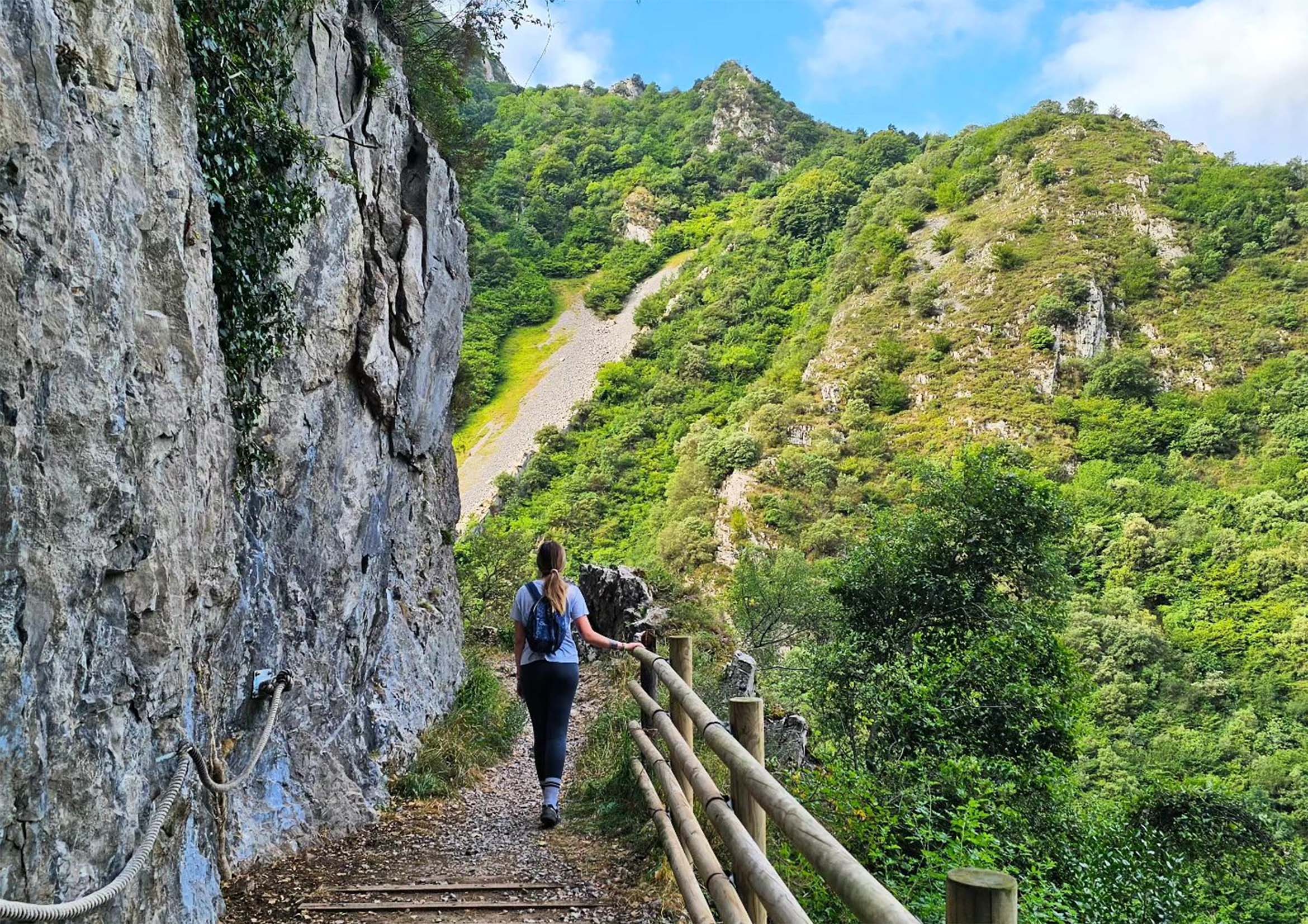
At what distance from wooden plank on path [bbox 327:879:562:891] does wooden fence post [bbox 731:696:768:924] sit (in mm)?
1507

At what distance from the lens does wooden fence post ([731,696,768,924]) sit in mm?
2877

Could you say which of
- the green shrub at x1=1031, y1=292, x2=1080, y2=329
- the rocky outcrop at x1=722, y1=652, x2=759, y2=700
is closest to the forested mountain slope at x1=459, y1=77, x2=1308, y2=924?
the green shrub at x1=1031, y1=292, x2=1080, y2=329

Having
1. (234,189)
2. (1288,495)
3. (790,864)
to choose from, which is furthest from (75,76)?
(1288,495)

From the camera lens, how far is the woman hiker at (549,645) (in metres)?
4.93

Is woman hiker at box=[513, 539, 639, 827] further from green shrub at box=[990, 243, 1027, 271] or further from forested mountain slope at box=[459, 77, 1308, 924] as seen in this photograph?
green shrub at box=[990, 243, 1027, 271]

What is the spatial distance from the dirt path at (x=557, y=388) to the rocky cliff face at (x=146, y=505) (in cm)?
3112

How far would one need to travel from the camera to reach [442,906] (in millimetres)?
3869

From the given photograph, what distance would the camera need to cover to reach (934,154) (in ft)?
206

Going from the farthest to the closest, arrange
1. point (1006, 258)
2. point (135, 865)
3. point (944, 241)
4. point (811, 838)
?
point (944, 241), point (1006, 258), point (135, 865), point (811, 838)

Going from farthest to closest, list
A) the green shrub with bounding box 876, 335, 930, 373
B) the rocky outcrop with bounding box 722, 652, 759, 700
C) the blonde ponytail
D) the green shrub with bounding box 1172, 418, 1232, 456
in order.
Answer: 1. the green shrub with bounding box 876, 335, 930, 373
2. the green shrub with bounding box 1172, 418, 1232, 456
3. the rocky outcrop with bounding box 722, 652, 759, 700
4. the blonde ponytail

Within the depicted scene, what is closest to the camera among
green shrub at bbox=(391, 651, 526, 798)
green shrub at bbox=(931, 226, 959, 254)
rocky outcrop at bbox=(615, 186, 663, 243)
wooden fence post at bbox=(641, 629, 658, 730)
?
wooden fence post at bbox=(641, 629, 658, 730)

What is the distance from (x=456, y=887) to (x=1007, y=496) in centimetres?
903

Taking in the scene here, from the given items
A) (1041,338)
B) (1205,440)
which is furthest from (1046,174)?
(1205,440)

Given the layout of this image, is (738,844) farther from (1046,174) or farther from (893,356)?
(1046,174)
